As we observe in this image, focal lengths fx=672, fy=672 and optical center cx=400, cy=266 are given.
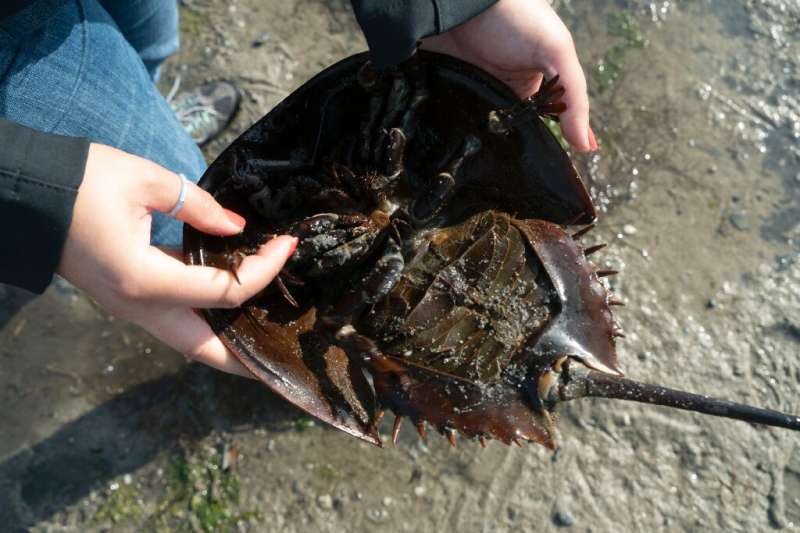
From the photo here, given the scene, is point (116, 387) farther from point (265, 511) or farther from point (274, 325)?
point (274, 325)

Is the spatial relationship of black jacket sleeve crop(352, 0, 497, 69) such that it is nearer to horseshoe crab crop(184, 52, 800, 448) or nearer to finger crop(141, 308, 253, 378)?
horseshoe crab crop(184, 52, 800, 448)

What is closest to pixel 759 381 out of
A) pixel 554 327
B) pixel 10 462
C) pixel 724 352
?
pixel 724 352

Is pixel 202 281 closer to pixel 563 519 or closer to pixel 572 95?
pixel 572 95

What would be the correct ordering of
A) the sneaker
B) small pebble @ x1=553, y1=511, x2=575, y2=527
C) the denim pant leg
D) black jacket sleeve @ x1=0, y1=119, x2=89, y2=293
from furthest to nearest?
the sneaker, small pebble @ x1=553, y1=511, x2=575, y2=527, the denim pant leg, black jacket sleeve @ x1=0, y1=119, x2=89, y2=293

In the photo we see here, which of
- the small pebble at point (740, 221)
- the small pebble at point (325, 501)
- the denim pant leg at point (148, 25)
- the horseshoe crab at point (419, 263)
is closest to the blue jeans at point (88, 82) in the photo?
the denim pant leg at point (148, 25)

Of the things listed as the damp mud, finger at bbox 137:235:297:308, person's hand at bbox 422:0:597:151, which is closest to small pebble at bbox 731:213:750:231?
the damp mud

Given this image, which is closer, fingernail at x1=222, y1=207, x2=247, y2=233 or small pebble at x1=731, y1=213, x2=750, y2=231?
fingernail at x1=222, y1=207, x2=247, y2=233

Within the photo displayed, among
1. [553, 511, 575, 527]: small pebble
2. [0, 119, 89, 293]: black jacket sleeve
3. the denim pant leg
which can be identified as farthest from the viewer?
[553, 511, 575, 527]: small pebble
